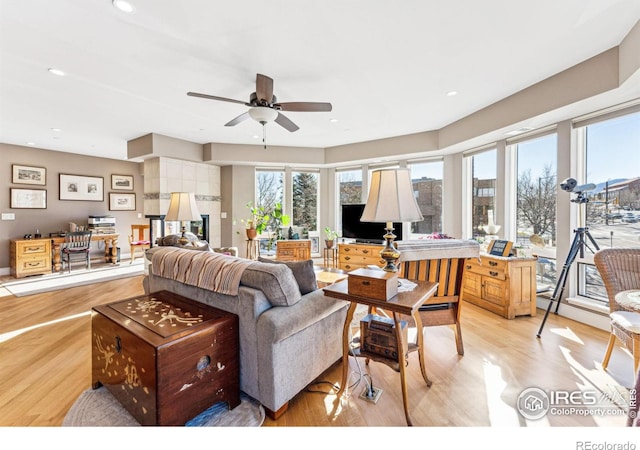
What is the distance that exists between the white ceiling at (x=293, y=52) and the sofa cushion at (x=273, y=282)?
1704 mm

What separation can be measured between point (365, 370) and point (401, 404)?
429 millimetres

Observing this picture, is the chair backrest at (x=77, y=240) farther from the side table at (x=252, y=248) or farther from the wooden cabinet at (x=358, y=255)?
the wooden cabinet at (x=358, y=255)

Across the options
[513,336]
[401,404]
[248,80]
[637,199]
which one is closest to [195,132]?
[248,80]

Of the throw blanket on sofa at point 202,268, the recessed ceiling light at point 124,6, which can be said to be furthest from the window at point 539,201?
the recessed ceiling light at point 124,6

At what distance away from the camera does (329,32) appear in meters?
2.06

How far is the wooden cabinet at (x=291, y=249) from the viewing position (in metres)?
5.14

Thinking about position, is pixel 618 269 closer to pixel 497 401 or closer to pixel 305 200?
pixel 497 401

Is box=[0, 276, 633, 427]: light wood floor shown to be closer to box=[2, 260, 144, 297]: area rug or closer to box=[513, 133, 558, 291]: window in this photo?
box=[513, 133, 558, 291]: window

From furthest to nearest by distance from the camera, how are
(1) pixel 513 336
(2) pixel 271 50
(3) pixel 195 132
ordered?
(3) pixel 195 132, (1) pixel 513 336, (2) pixel 271 50

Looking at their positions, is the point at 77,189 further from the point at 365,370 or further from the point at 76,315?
the point at 365,370

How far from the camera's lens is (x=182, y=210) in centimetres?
325

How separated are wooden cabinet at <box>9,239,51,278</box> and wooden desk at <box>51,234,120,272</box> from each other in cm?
10

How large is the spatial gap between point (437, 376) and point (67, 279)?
6078 millimetres

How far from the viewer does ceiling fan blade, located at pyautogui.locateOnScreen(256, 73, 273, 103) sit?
2.49 meters
